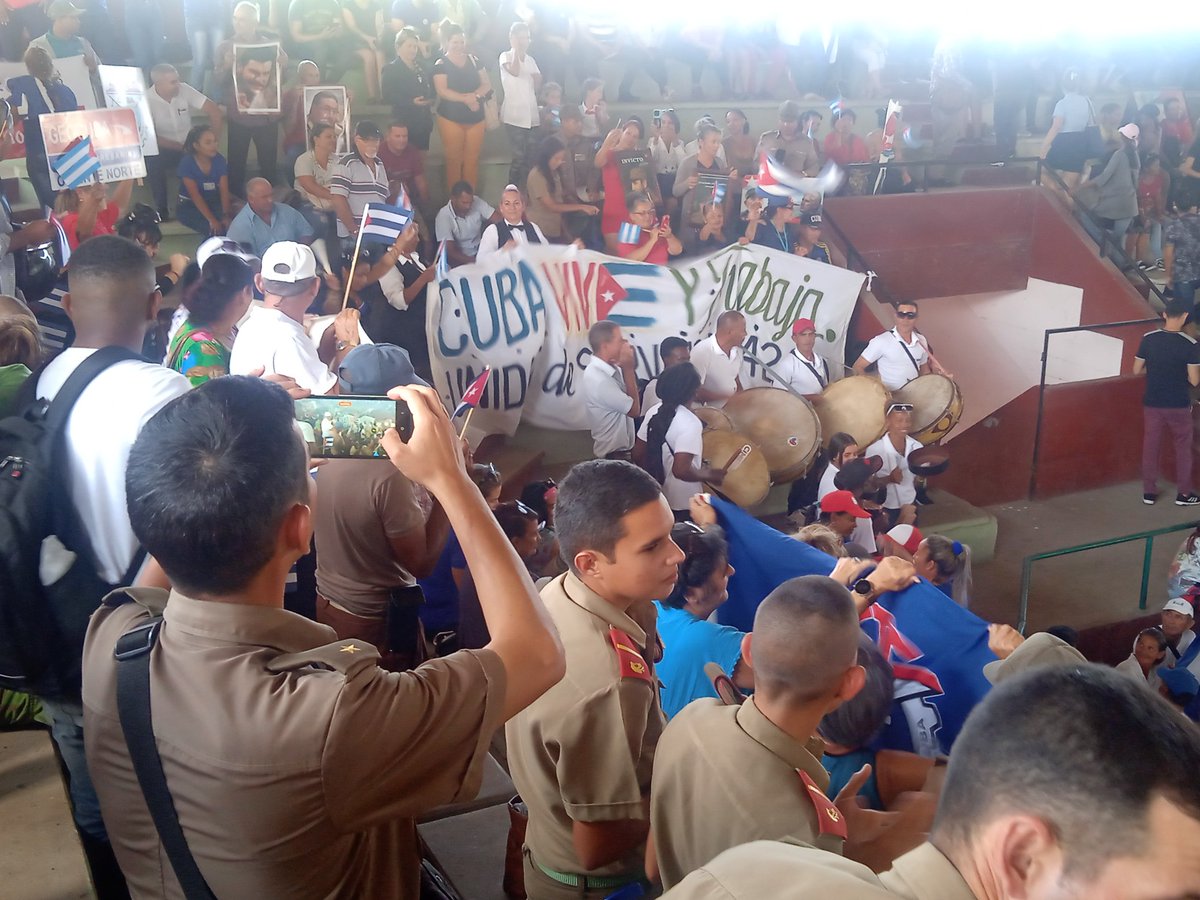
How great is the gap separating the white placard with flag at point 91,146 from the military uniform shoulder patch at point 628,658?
4.01 meters

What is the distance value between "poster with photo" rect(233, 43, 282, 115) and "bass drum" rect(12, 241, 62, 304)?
8.86 feet

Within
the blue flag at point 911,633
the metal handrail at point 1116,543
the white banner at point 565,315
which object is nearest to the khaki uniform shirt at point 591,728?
the blue flag at point 911,633

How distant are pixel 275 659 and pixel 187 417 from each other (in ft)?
1.15

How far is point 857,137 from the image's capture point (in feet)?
41.6

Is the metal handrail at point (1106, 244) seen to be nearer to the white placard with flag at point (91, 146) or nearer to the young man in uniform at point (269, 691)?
the white placard with flag at point (91, 146)

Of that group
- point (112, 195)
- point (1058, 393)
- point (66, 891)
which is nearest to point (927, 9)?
point (1058, 393)

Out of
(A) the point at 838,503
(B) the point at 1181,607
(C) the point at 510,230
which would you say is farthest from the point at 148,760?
(C) the point at 510,230

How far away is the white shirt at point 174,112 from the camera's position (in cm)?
764

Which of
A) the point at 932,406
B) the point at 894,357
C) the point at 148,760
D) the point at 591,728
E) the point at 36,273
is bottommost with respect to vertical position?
the point at 932,406

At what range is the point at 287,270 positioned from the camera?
4.77 metres

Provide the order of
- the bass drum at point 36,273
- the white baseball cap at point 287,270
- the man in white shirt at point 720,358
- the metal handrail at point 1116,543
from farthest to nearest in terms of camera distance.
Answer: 1. the man in white shirt at point 720,358
2. the metal handrail at point 1116,543
3. the bass drum at point 36,273
4. the white baseball cap at point 287,270

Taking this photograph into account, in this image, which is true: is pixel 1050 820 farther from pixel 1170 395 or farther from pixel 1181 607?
pixel 1170 395

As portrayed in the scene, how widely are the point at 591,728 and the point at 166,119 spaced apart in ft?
22.4

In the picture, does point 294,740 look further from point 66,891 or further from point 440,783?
point 66,891
